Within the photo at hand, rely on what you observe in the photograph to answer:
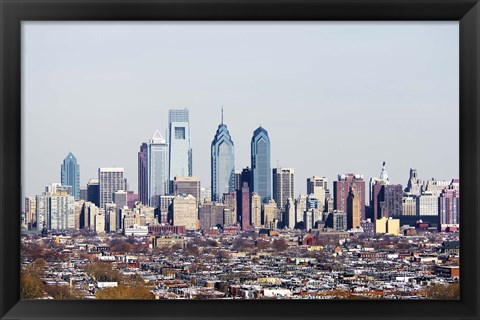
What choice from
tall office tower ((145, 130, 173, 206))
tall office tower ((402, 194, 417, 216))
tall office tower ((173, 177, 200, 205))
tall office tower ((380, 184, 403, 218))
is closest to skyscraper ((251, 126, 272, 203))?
tall office tower ((173, 177, 200, 205))

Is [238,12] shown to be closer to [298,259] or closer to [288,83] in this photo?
[298,259]

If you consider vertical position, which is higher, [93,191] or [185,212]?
[93,191]

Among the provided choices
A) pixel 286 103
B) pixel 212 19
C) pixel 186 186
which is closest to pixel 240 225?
pixel 186 186

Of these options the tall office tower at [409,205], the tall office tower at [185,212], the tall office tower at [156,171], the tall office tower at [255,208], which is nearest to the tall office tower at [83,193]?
the tall office tower at [156,171]

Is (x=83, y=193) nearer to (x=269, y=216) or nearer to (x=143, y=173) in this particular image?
(x=143, y=173)

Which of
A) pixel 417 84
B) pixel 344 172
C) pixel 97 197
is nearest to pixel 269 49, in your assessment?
pixel 417 84

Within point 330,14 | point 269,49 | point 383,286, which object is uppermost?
point 269,49

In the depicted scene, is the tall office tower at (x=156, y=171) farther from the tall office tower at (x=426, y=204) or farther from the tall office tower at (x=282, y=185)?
the tall office tower at (x=426, y=204)
